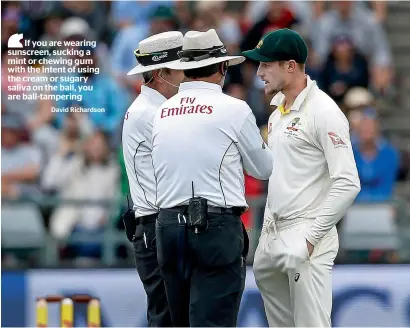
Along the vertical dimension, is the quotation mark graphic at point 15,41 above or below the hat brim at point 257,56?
below

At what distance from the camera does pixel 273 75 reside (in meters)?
6.52

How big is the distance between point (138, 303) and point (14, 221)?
4.78ft

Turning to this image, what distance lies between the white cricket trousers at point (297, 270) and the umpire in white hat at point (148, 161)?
629mm

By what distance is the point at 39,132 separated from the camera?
38.2 ft

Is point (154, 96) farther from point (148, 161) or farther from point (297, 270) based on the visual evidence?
point (297, 270)

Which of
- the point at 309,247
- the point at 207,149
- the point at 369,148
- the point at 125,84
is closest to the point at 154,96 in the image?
the point at 207,149

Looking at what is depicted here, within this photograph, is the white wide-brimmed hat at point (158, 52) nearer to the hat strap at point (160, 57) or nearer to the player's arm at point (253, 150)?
the hat strap at point (160, 57)

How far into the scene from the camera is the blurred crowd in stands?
10.8m

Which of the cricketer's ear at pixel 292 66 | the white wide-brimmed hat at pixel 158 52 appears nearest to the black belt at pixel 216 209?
the cricketer's ear at pixel 292 66

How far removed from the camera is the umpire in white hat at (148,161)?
664 centimetres

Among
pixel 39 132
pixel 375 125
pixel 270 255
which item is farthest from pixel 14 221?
pixel 270 255

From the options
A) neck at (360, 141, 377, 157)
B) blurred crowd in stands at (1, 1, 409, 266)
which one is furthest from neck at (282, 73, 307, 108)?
neck at (360, 141, 377, 157)

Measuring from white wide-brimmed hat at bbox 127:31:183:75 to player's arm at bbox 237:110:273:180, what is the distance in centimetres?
92

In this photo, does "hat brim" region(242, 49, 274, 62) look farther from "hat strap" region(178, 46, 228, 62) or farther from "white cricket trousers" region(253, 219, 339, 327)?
"white cricket trousers" region(253, 219, 339, 327)
